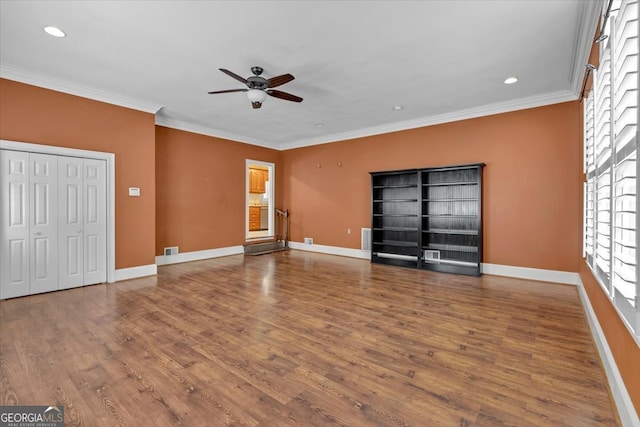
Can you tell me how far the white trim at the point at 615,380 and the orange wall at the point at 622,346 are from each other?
0.15 ft

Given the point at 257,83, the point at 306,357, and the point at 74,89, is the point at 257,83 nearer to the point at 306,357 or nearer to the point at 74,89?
the point at 74,89

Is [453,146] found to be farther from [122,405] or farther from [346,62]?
[122,405]

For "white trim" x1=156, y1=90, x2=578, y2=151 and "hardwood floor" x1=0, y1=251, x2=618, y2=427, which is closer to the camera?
"hardwood floor" x1=0, y1=251, x2=618, y2=427

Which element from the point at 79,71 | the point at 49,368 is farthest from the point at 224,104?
the point at 49,368

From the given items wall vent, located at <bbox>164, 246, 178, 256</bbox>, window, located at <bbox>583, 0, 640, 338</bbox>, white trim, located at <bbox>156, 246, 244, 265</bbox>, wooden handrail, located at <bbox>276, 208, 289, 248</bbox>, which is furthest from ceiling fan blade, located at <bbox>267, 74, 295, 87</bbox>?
wooden handrail, located at <bbox>276, 208, 289, 248</bbox>

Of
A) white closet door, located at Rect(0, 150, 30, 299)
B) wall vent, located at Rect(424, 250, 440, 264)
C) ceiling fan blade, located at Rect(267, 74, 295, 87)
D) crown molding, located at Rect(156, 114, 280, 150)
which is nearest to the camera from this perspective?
ceiling fan blade, located at Rect(267, 74, 295, 87)

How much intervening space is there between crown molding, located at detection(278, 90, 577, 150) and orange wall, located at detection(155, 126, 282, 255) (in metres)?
2.20

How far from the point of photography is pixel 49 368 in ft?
7.09

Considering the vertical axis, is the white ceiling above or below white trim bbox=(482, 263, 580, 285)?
above

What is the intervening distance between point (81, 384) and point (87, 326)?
1196 millimetres

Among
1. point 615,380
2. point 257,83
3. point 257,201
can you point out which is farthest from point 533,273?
point 257,201

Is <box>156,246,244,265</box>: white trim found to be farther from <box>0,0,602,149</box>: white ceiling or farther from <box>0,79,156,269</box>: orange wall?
<box>0,0,602,149</box>: white ceiling

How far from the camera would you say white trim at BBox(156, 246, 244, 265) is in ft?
19.2

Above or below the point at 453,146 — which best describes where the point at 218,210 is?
below
